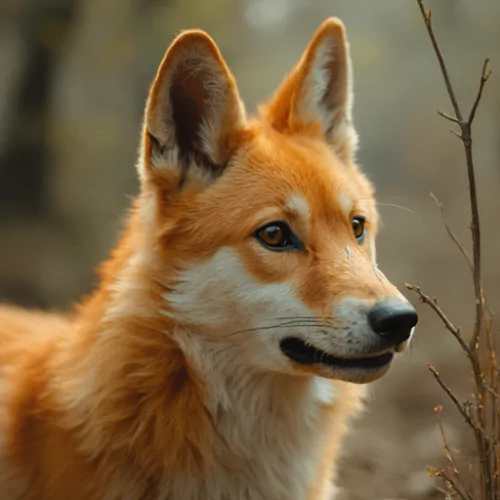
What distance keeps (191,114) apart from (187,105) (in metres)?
0.03

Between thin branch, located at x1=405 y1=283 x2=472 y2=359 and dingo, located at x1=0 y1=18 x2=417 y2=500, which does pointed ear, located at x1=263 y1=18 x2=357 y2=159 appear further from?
thin branch, located at x1=405 y1=283 x2=472 y2=359

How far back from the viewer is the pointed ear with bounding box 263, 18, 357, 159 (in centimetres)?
231

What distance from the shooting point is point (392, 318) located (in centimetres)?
169

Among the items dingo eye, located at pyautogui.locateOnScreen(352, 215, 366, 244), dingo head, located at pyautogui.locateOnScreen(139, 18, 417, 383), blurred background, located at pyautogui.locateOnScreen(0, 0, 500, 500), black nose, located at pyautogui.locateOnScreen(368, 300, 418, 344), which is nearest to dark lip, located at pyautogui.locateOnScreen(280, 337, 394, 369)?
dingo head, located at pyautogui.locateOnScreen(139, 18, 417, 383)

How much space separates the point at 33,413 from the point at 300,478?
861 mm

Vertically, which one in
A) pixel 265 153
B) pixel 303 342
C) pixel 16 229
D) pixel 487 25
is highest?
pixel 487 25

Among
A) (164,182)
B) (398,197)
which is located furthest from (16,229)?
(164,182)

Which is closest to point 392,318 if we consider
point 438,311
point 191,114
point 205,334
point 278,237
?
point 438,311

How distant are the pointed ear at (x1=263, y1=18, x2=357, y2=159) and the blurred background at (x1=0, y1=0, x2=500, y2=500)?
0.77 m

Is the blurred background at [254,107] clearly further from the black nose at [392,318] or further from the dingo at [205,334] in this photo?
the black nose at [392,318]

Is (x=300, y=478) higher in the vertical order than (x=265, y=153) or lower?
lower

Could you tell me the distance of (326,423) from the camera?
2.18 metres

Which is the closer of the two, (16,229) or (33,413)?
(33,413)

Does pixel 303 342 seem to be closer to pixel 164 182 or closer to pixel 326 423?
pixel 326 423
